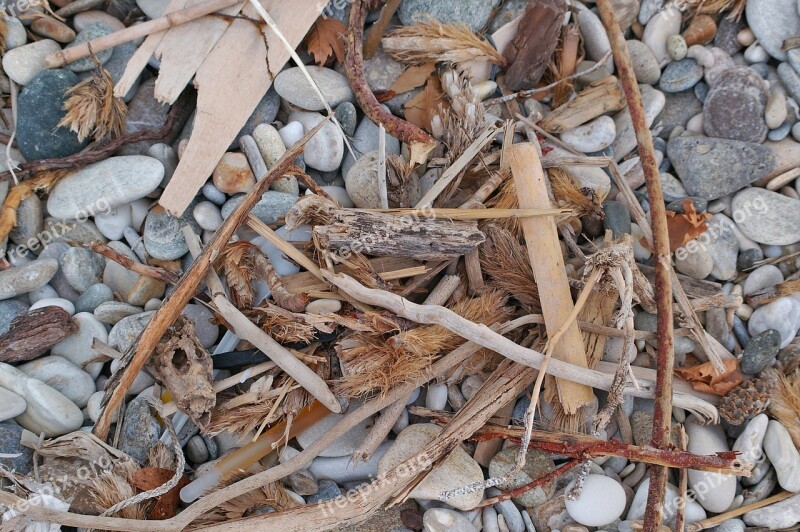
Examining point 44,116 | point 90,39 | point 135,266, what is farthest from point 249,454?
point 90,39

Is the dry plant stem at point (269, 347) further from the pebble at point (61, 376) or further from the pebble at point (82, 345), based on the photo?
the pebble at point (61, 376)

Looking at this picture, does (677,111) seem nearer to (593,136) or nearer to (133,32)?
(593,136)

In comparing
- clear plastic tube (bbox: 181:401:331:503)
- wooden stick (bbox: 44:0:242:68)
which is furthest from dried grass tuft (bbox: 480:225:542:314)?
wooden stick (bbox: 44:0:242:68)

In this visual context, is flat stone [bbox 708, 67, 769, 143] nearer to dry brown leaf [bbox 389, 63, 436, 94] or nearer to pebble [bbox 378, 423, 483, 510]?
dry brown leaf [bbox 389, 63, 436, 94]

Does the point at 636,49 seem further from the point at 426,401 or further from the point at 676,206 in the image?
the point at 426,401

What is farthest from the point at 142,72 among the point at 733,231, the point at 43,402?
the point at 733,231

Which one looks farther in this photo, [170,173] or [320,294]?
[170,173]
